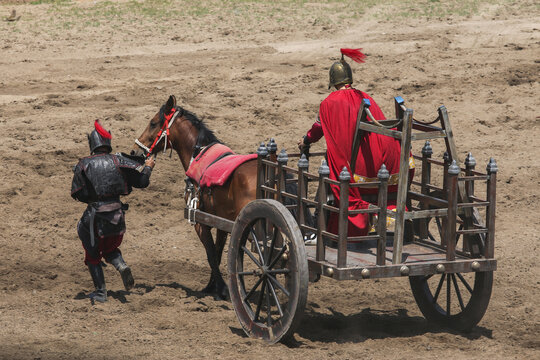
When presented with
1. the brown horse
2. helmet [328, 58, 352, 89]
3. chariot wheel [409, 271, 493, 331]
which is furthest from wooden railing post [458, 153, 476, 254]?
the brown horse

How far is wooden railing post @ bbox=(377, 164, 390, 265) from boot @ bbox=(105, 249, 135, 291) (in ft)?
8.78

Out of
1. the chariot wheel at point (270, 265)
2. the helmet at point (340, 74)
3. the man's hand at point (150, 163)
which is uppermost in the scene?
the helmet at point (340, 74)

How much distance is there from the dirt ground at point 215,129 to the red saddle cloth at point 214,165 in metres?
1.20

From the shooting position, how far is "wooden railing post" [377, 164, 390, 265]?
6.68 meters

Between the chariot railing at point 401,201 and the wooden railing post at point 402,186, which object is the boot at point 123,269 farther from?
the wooden railing post at point 402,186

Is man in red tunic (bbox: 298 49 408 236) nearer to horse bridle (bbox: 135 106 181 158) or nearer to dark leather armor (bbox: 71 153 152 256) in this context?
dark leather armor (bbox: 71 153 152 256)

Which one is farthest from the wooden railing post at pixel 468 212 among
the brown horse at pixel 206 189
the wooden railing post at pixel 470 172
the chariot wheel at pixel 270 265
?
the brown horse at pixel 206 189

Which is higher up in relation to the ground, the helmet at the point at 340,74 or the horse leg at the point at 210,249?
the helmet at the point at 340,74

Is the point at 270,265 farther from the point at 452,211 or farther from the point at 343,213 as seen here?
the point at 452,211

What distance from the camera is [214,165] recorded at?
866 centimetres

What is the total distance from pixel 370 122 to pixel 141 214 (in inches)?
193

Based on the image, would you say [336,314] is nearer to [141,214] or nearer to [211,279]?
[211,279]

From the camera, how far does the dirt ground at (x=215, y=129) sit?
7.68 m

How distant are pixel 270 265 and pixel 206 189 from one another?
1.66 metres
